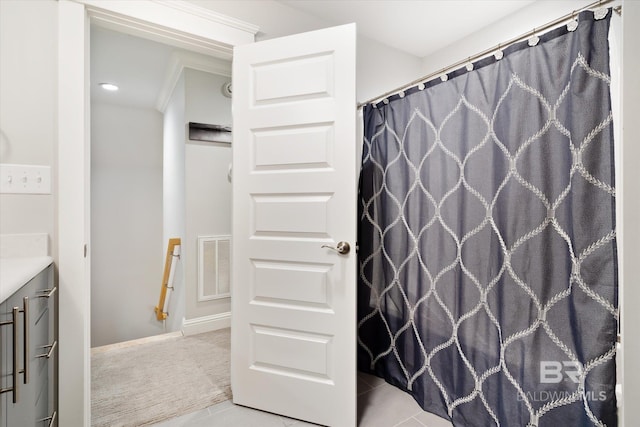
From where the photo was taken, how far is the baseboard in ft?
8.95

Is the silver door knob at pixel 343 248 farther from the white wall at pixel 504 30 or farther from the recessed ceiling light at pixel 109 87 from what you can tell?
the recessed ceiling light at pixel 109 87

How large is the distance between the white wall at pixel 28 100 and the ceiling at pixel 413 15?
1.31 m

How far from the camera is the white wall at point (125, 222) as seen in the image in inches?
146

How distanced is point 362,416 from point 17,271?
5.41 feet

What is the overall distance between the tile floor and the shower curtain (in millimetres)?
81

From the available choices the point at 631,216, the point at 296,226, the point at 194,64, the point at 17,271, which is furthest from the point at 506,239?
the point at 194,64

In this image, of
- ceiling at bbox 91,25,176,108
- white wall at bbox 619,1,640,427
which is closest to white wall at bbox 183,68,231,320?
ceiling at bbox 91,25,176,108

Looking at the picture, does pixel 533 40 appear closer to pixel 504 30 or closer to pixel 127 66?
pixel 504 30

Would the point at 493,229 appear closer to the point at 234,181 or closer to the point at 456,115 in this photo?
the point at 456,115

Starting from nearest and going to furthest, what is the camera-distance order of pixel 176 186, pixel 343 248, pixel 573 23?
pixel 573 23 < pixel 343 248 < pixel 176 186

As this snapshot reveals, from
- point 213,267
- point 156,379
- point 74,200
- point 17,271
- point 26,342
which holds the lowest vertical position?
point 156,379

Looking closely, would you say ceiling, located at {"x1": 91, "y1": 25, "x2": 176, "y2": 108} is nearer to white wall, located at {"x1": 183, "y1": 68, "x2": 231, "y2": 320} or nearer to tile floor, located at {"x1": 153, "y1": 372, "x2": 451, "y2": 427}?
white wall, located at {"x1": 183, "y1": 68, "x2": 231, "y2": 320}

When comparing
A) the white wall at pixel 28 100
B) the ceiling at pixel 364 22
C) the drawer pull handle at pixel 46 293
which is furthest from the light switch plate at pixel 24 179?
the ceiling at pixel 364 22

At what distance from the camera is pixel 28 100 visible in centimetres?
135
